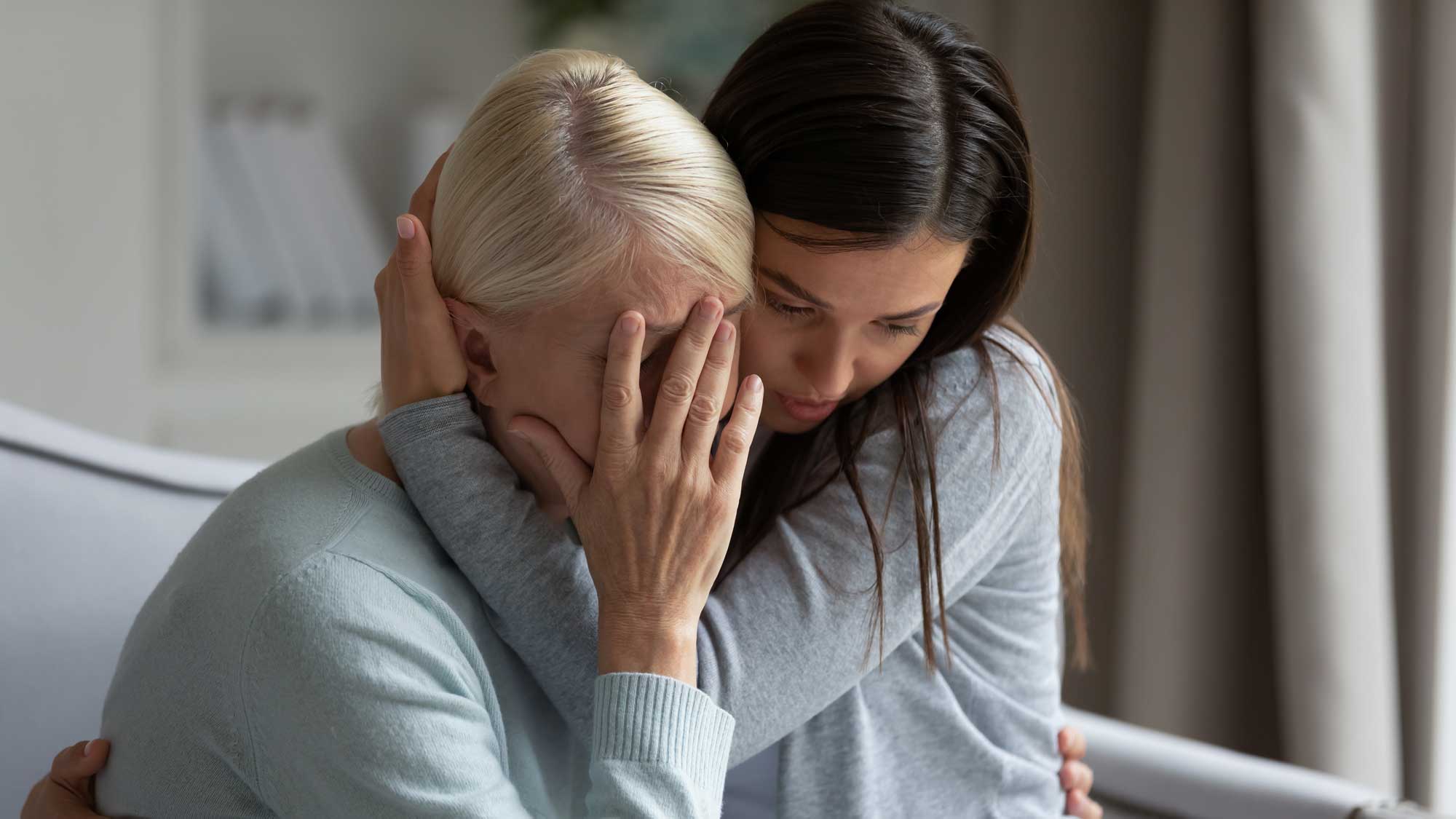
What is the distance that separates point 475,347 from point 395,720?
29 centimetres

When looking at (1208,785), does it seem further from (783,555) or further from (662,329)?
(662,329)

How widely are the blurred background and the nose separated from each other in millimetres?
235

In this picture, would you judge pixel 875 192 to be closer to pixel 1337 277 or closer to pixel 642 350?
pixel 642 350

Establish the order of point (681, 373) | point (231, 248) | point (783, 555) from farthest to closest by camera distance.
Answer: point (231, 248) → point (783, 555) → point (681, 373)

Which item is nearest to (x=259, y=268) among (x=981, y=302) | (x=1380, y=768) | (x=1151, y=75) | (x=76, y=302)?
(x=76, y=302)

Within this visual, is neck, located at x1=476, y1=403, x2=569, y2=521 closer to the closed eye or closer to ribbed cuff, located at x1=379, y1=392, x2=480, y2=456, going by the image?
ribbed cuff, located at x1=379, y1=392, x2=480, y2=456

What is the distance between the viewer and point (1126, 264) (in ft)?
7.48

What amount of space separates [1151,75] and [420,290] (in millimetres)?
1511

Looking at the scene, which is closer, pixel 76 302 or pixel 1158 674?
pixel 1158 674

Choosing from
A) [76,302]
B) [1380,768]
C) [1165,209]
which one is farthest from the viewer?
[76,302]

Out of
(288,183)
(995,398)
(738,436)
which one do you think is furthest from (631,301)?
(288,183)

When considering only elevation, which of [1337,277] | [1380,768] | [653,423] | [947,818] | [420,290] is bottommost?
[1380,768]

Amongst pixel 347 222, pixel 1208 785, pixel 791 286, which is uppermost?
pixel 791 286

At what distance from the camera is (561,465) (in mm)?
948
